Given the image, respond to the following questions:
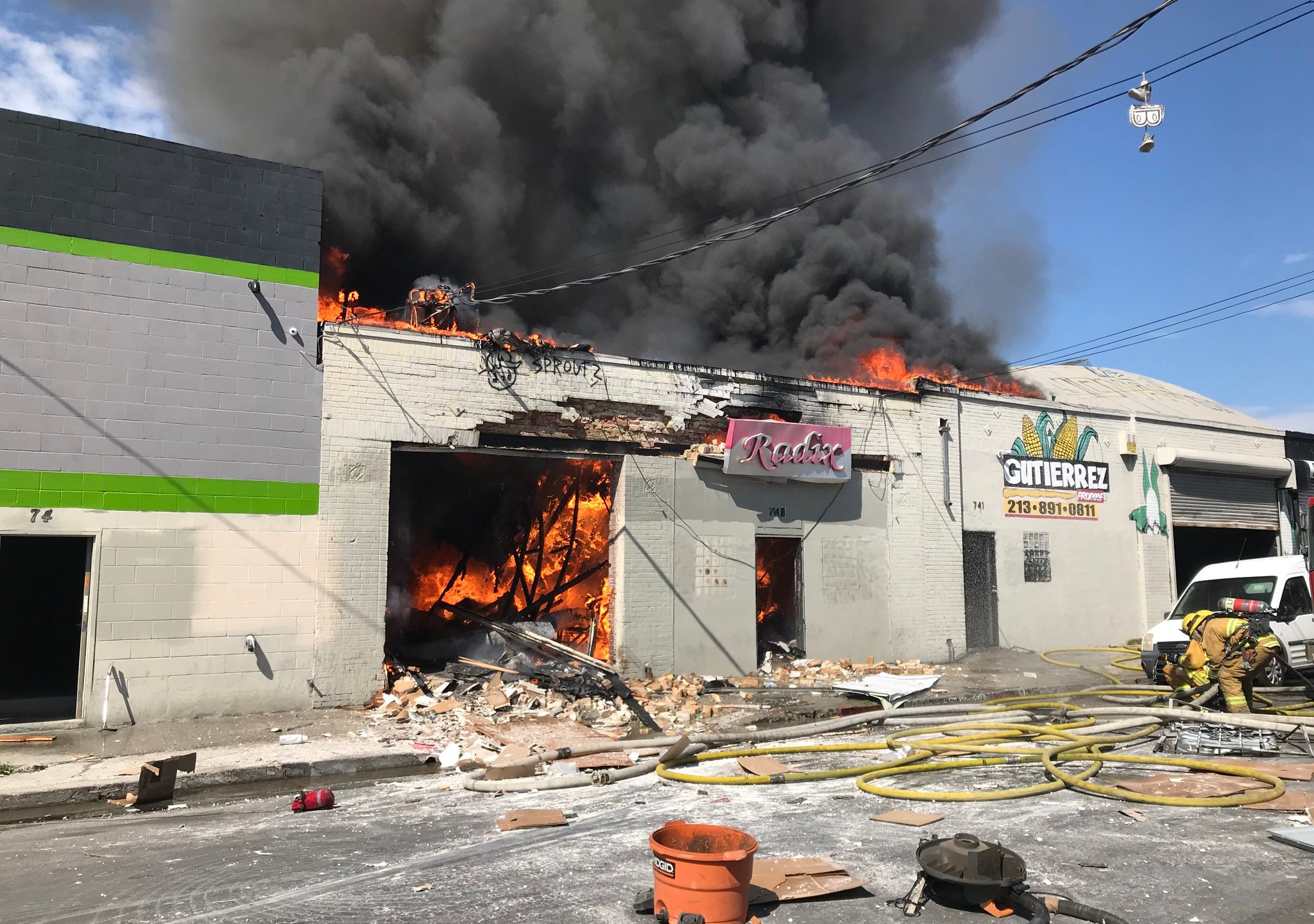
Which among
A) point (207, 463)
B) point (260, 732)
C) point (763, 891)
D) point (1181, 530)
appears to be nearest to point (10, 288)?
point (207, 463)

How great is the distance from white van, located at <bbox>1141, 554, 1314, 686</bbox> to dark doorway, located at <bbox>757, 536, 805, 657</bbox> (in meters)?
5.32

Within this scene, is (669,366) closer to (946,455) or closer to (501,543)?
(501,543)

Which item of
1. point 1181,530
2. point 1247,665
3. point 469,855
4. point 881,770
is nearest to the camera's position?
point 469,855

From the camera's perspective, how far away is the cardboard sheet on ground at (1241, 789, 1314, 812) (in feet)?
18.8

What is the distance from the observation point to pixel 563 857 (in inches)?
204

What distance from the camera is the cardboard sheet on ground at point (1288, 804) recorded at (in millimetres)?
5727

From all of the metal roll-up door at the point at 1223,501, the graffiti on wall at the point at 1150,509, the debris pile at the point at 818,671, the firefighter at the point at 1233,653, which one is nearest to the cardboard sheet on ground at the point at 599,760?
the debris pile at the point at 818,671

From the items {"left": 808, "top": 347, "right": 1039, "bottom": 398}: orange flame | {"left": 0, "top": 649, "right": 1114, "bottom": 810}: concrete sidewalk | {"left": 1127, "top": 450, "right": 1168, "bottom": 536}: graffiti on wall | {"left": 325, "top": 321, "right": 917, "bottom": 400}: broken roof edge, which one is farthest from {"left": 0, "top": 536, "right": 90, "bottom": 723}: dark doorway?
{"left": 1127, "top": 450, "right": 1168, "bottom": 536}: graffiti on wall

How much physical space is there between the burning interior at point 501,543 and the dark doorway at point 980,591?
273 inches

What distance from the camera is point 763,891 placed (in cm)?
435

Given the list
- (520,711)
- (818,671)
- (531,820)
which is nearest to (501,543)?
(520,711)

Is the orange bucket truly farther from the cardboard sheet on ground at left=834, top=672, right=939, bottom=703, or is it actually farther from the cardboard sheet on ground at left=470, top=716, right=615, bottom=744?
the cardboard sheet on ground at left=834, top=672, right=939, bottom=703

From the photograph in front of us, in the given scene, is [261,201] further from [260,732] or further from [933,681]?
[933,681]

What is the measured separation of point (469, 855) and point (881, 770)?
3416 millimetres
